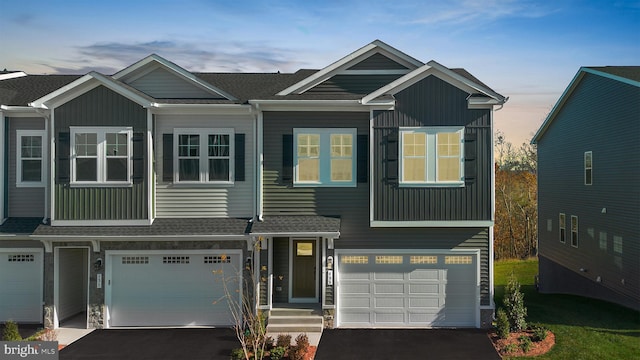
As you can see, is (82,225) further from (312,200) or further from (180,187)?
(312,200)

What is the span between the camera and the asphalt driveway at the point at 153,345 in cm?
1101

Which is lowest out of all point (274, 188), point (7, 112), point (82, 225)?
point (82, 225)

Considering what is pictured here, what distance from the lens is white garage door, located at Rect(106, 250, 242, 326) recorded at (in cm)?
1296

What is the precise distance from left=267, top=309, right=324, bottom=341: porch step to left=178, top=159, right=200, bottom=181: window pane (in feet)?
13.7

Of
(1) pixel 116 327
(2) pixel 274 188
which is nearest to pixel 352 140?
(2) pixel 274 188

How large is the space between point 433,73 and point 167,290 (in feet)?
29.9

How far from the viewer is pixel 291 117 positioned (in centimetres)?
1273

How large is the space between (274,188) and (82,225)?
16.8 ft

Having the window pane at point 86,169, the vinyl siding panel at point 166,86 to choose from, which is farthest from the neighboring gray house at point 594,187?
the window pane at point 86,169

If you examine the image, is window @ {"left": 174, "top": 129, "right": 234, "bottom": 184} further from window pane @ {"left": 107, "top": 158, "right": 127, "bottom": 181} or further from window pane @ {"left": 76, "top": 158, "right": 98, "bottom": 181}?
window pane @ {"left": 76, "top": 158, "right": 98, "bottom": 181}

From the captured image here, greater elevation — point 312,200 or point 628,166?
point 628,166

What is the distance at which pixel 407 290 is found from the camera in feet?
42.1

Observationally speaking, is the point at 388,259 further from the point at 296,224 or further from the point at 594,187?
the point at 594,187

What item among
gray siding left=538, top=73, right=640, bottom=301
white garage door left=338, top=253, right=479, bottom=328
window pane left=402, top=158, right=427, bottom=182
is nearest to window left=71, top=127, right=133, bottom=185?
white garage door left=338, top=253, right=479, bottom=328
